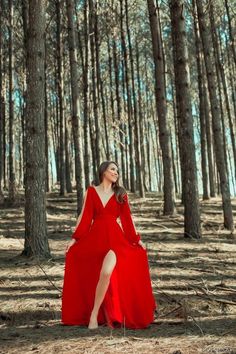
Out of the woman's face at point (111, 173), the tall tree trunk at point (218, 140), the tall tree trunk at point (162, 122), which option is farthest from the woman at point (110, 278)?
the tall tree trunk at point (162, 122)

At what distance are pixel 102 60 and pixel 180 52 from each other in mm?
15866

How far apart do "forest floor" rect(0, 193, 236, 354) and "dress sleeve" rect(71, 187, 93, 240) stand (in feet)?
2.95

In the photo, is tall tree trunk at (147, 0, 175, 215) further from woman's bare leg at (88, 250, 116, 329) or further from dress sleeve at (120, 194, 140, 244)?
woman's bare leg at (88, 250, 116, 329)

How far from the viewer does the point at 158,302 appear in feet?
17.4

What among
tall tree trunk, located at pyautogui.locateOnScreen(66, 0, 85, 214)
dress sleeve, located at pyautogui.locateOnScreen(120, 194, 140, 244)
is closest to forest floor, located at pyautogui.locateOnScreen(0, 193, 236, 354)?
dress sleeve, located at pyautogui.locateOnScreen(120, 194, 140, 244)

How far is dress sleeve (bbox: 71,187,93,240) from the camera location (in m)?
4.48

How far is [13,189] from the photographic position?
15117 millimetres

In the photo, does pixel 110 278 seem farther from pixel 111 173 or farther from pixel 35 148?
pixel 35 148

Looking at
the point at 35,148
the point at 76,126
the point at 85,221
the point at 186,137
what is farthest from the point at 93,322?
the point at 76,126

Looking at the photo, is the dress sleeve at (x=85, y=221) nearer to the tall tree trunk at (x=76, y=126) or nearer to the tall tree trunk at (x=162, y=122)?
the tall tree trunk at (x=76, y=126)

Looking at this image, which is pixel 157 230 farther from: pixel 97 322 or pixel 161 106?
pixel 97 322

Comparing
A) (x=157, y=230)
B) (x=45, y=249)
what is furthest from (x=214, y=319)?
(x=157, y=230)

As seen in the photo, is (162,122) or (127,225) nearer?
(127,225)

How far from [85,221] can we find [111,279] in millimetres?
633
